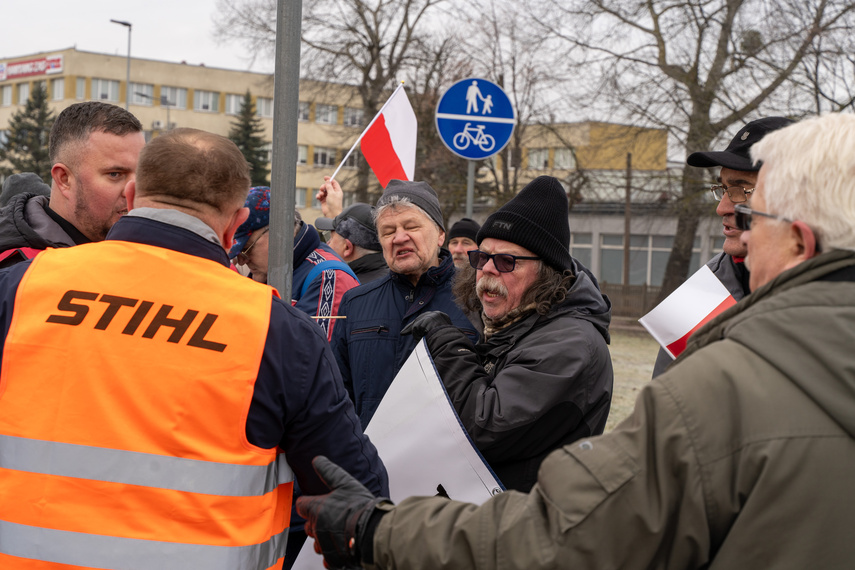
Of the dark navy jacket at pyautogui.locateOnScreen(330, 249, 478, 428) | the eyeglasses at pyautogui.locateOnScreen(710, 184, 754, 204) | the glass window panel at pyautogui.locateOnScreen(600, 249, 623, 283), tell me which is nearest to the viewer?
the eyeglasses at pyautogui.locateOnScreen(710, 184, 754, 204)

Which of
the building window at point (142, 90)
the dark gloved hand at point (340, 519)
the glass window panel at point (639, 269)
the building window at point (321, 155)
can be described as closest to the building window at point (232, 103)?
the building window at point (142, 90)

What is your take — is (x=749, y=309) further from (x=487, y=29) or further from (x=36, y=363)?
(x=487, y=29)

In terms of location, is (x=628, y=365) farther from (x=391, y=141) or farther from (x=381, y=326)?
(x=381, y=326)

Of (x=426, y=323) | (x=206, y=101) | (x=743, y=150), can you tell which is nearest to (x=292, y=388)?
(x=426, y=323)

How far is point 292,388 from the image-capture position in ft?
6.38

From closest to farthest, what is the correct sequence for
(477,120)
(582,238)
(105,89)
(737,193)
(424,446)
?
1. (424,446)
2. (737,193)
3. (477,120)
4. (582,238)
5. (105,89)

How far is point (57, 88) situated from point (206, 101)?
11128mm

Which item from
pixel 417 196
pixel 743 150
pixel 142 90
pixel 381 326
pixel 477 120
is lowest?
pixel 381 326

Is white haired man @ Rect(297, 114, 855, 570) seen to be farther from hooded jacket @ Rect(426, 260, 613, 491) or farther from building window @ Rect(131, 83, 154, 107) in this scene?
building window @ Rect(131, 83, 154, 107)

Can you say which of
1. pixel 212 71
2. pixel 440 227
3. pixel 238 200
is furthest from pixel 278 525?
pixel 212 71

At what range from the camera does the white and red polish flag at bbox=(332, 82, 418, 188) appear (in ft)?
15.5

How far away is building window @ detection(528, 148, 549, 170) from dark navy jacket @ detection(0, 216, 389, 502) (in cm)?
2616

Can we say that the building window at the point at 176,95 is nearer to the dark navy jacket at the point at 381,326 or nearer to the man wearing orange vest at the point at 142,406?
the dark navy jacket at the point at 381,326

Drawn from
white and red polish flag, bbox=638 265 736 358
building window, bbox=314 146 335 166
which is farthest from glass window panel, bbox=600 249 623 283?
white and red polish flag, bbox=638 265 736 358
